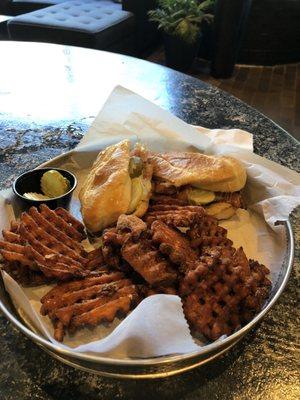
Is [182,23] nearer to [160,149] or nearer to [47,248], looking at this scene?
[160,149]

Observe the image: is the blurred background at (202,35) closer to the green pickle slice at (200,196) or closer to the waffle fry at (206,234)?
the green pickle slice at (200,196)

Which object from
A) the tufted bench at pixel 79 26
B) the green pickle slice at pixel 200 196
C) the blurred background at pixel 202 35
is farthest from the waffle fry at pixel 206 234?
the tufted bench at pixel 79 26

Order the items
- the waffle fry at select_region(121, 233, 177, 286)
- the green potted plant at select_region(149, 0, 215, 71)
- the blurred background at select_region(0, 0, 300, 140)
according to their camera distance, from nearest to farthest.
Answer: the waffle fry at select_region(121, 233, 177, 286) < the blurred background at select_region(0, 0, 300, 140) < the green potted plant at select_region(149, 0, 215, 71)

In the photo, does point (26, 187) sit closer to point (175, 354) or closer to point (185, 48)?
point (175, 354)

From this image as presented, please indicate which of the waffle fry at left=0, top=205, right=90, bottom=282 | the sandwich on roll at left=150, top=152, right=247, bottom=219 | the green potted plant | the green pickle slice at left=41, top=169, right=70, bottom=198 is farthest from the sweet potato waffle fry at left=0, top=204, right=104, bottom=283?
the green potted plant

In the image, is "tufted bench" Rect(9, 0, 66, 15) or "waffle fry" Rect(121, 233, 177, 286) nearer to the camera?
"waffle fry" Rect(121, 233, 177, 286)

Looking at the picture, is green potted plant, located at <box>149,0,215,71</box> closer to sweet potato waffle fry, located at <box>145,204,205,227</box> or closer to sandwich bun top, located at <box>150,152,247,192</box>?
sandwich bun top, located at <box>150,152,247,192</box>

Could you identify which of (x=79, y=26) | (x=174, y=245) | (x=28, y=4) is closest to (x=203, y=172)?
(x=174, y=245)

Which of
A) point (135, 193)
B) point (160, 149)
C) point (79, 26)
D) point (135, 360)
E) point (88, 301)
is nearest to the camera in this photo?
point (135, 360)
